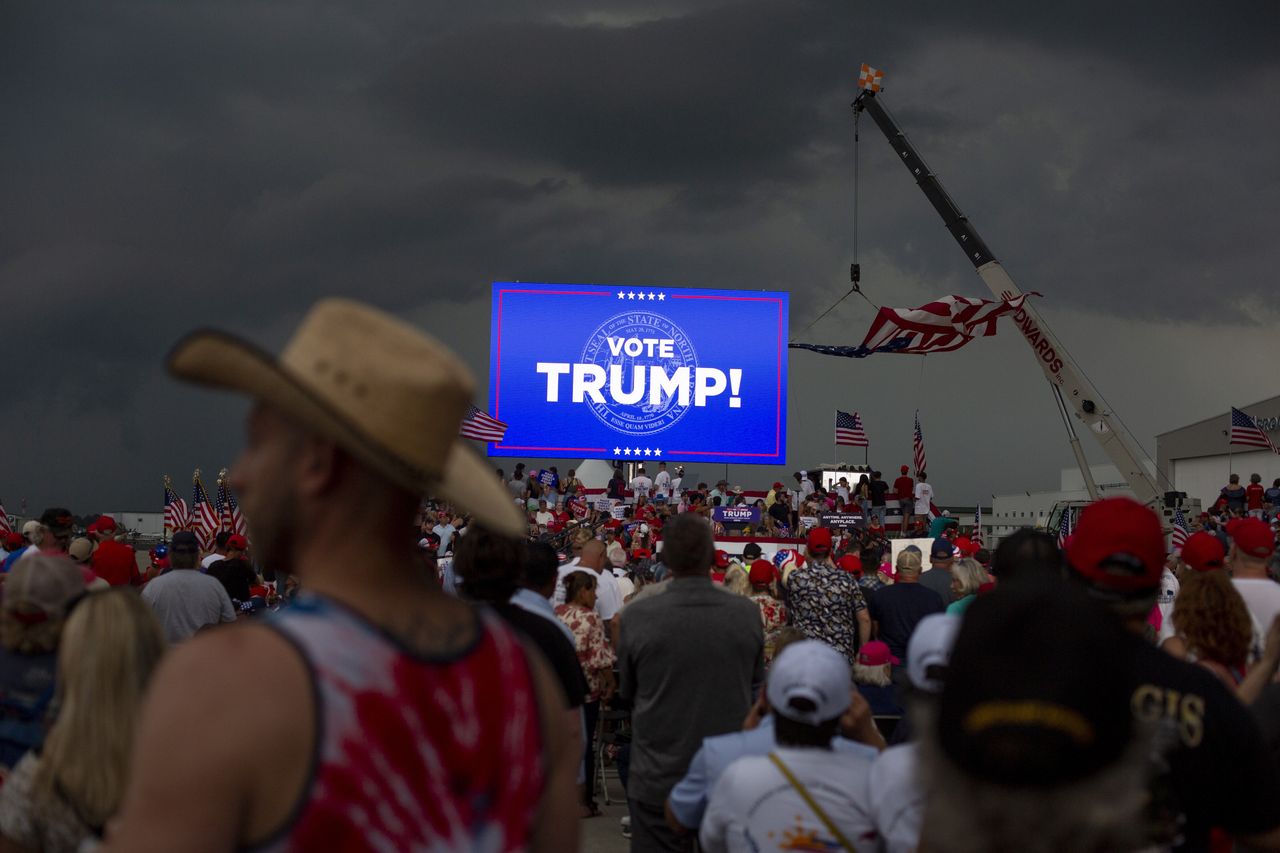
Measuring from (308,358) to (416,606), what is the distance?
37 centimetres

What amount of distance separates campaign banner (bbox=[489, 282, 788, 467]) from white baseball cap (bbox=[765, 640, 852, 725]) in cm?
2975

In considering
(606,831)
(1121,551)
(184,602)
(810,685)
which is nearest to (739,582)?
(606,831)

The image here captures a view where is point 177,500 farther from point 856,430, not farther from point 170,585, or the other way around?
point 856,430

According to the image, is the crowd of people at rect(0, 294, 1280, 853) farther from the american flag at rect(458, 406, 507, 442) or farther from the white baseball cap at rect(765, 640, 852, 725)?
the american flag at rect(458, 406, 507, 442)

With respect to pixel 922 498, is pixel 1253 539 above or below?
below

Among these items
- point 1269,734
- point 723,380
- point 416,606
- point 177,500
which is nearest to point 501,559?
point 1269,734

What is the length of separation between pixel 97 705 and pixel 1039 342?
28474mm

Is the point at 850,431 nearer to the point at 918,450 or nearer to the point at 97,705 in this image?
the point at 918,450

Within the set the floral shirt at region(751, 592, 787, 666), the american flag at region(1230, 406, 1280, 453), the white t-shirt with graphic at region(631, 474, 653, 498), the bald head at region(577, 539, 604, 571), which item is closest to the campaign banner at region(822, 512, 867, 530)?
the white t-shirt with graphic at region(631, 474, 653, 498)

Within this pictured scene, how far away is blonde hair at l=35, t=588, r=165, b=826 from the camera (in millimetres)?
2854

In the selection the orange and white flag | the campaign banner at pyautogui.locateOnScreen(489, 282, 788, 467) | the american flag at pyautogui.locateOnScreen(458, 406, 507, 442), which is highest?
the orange and white flag

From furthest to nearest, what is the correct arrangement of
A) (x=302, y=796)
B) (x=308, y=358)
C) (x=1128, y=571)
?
(x=1128, y=571), (x=308, y=358), (x=302, y=796)

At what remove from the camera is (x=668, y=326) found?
110ft

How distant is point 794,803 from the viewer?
3533 mm
